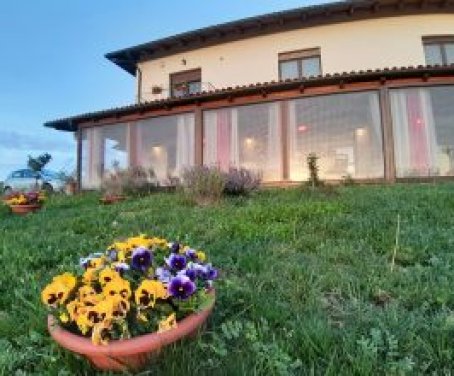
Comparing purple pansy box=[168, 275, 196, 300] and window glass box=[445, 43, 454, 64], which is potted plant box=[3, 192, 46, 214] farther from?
window glass box=[445, 43, 454, 64]

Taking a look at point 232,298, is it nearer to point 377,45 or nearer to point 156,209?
point 156,209

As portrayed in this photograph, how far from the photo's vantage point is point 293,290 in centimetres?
385

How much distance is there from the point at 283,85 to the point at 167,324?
12.4m

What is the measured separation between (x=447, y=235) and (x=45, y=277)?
419 centimetres

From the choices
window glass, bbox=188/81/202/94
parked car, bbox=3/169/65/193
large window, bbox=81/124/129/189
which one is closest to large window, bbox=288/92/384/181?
large window, bbox=81/124/129/189

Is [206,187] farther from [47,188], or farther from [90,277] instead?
[47,188]

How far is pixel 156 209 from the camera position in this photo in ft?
30.5

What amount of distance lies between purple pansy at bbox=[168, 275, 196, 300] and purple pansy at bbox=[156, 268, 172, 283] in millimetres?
72

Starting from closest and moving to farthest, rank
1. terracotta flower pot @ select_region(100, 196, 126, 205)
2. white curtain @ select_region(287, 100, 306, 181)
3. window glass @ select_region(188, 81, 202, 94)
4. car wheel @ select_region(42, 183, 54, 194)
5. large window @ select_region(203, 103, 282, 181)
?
1. terracotta flower pot @ select_region(100, 196, 126, 205)
2. white curtain @ select_region(287, 100, 306, 181)
3. large window @ select_region(203, 103, 282, 181)
4. car wheel @ select_region(42, 183, 54, 194)
5. window glass @ select_region(188, 81, 202, 94)

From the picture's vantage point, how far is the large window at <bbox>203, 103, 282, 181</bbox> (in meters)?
14.9

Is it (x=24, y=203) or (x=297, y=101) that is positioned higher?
(x=297, y=101)

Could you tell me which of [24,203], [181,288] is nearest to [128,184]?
[24,203]

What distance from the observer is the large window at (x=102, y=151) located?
17.4 metres

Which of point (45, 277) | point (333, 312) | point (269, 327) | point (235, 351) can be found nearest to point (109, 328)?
point (235, 351)
